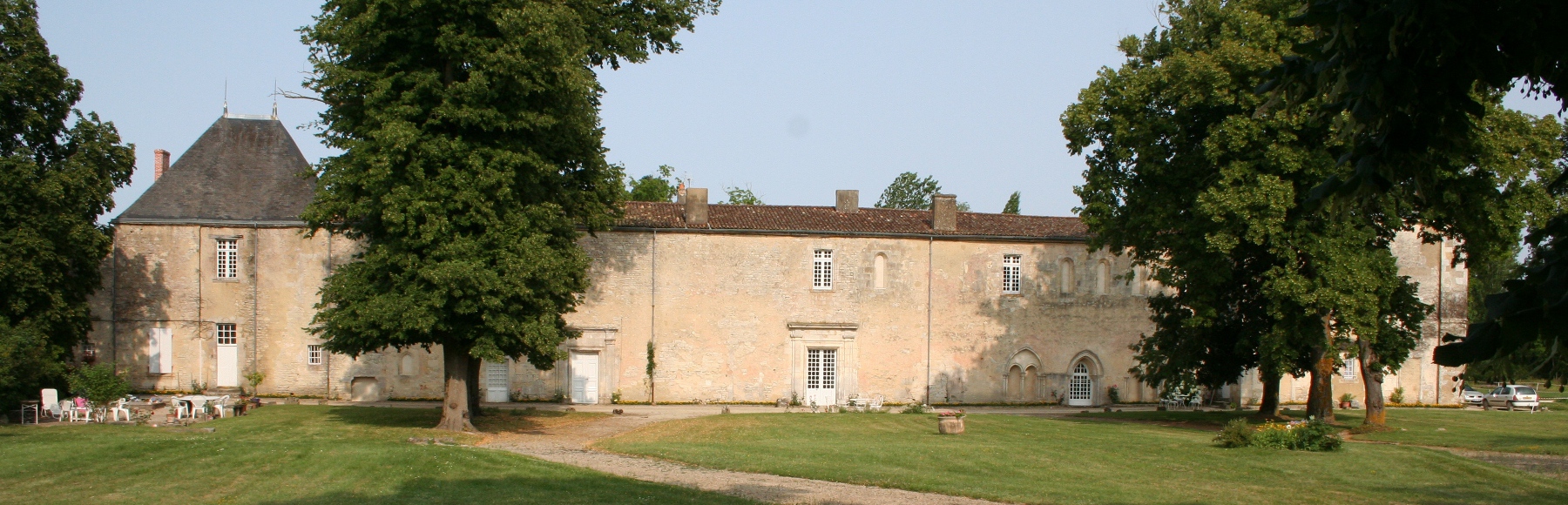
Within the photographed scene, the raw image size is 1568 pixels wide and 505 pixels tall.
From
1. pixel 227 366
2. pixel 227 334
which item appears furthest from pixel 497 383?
pixel 227 334

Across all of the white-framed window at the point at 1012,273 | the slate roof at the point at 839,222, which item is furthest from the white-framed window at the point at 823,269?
the white-framed window at the point at 1012,273

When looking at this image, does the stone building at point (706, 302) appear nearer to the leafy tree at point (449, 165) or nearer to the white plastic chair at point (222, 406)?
the white plastic chair at point (222, 406)

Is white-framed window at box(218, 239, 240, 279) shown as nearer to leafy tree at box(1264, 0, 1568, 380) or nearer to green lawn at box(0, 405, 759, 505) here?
green lawn at box(0, 405, 759, 505)

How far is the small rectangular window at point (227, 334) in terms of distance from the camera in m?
32.9

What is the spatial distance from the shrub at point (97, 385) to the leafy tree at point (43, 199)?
19.3 inches

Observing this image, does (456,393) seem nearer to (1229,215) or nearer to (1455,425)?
(1229,215)

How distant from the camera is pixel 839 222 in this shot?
116 ft

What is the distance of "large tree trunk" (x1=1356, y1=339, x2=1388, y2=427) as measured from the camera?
2480cm

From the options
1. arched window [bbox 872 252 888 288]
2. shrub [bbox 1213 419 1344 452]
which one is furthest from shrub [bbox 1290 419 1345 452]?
arched window [bbox 872 252 888 288]

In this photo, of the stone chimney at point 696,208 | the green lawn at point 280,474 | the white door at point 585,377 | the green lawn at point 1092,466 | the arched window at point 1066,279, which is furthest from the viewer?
the arched window at point 1066,279

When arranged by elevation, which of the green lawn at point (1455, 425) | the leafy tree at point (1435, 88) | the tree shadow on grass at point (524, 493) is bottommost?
the green lawn at point (1455, 425)

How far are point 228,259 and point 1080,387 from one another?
87.3 ft

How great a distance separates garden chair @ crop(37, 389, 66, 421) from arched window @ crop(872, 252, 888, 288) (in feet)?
71.0

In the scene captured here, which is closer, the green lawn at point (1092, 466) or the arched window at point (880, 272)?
the green lawn at point (1092, 466)
